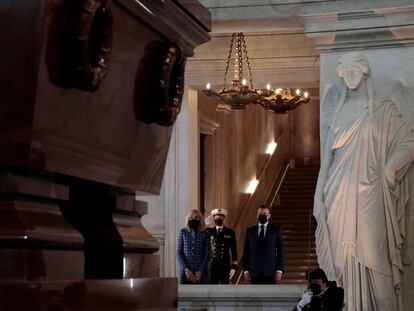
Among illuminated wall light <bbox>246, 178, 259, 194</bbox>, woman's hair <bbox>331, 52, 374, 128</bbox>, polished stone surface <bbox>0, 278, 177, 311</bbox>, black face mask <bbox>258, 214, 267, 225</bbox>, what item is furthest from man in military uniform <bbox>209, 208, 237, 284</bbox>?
polished stone surface <bbox>0, 278, 177, 311</bbox>

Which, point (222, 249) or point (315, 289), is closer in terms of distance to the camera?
point (315, 289)

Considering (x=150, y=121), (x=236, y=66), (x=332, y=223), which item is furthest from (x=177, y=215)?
(x=150, y=121)

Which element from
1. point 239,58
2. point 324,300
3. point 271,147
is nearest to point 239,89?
point 239,58

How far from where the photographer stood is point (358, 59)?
36.1 feet

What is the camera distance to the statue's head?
10961 millimetres

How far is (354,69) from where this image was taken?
10969 mm

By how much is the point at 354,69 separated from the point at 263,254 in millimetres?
2630

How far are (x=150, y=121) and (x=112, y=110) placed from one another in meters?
0.22

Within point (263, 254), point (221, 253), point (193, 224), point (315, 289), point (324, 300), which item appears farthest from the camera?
point (221, 253)

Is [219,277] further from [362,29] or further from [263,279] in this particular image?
[362,29]

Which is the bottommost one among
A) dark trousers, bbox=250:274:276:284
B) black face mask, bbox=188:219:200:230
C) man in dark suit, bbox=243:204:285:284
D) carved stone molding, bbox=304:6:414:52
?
dark trousers, bbox=250:274:276:284

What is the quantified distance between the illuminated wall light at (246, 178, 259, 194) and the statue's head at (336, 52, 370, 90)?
1067 centimetres

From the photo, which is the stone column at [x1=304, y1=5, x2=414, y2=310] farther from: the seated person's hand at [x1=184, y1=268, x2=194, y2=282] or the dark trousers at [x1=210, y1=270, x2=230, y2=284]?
the dark trousers at [x1=210, y1=270, x2=230, y2=284]

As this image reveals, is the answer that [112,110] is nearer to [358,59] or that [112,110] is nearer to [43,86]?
[43,86]
